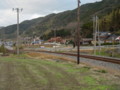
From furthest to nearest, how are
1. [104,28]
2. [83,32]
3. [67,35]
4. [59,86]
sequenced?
[67,35] → [104,28] → [83,32] → [59,86]

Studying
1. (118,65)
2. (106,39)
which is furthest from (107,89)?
(106,39)

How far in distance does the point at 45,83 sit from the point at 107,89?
11.4 ft

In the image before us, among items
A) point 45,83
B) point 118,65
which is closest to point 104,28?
point 118,65

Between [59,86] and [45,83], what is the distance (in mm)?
1166

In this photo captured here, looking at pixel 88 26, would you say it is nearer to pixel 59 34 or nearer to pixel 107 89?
pixel 59 34

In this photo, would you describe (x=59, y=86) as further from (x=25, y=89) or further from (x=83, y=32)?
(x=83, y=32)

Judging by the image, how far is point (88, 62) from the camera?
33719 millimetres

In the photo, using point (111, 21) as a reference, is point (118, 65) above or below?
below

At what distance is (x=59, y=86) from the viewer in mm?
12367

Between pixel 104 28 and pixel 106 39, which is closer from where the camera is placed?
pixel 106 39

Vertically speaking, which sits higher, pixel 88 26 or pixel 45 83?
pixel 88 26

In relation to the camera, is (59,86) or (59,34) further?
(59,34)

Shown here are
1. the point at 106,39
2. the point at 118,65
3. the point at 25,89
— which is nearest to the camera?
the point at 25,89

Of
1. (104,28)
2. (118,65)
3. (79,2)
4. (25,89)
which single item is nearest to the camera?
(25,89)
